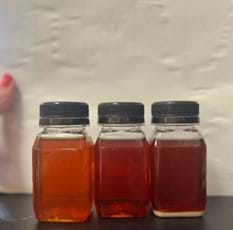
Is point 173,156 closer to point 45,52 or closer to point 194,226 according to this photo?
point 194,226

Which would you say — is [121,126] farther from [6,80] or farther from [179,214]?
[6,80]

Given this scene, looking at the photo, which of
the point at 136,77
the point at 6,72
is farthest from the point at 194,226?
the point at 6,72

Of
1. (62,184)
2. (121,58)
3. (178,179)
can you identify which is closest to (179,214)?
(178,179)

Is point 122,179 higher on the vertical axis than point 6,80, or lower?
lower

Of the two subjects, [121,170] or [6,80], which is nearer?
[121,170]

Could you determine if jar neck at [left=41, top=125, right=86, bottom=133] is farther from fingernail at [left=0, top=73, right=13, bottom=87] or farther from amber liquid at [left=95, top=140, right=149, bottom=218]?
fingernail at [left=0, top=73, right=13, bottom=87]

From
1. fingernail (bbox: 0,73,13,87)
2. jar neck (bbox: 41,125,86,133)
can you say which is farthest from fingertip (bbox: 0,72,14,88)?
jar neck (bbox: 41,125,86,133)

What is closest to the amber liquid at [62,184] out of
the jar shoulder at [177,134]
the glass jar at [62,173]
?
the glass jar at [62,173]
